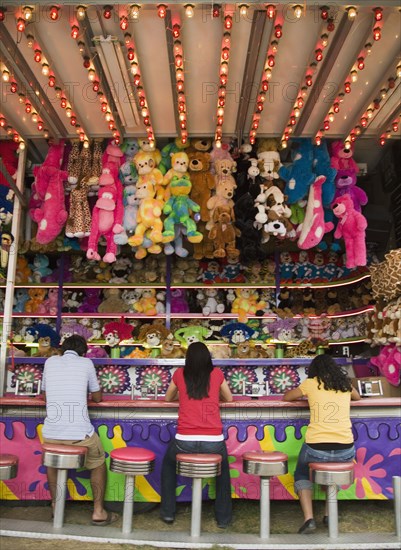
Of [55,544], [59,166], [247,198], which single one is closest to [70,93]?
[59,166]

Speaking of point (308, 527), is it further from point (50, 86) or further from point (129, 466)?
point (50, 86)

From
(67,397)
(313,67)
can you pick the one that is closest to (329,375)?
(67,397)

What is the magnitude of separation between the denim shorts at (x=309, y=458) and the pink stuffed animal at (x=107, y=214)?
269 cm

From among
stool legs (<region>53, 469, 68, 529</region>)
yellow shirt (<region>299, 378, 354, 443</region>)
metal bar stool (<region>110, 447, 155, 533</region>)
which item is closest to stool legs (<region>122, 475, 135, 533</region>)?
metal bar stool (<region>110, 447, 155, 533</region>)

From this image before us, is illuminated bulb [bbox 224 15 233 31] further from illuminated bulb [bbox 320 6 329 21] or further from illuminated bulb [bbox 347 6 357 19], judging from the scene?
illuminated bulb [bbox 347 6 357 19]

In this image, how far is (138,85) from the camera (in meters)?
4.21

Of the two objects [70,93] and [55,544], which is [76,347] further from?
[70,93]

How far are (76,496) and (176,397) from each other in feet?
3.32

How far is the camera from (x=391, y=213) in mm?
6410

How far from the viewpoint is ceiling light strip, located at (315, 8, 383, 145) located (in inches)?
141

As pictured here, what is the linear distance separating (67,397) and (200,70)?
8.55 ft

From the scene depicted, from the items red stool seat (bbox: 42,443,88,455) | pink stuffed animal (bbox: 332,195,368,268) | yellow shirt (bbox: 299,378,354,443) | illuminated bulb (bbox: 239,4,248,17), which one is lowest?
red stool seat (bbox: 42,443,88,455)

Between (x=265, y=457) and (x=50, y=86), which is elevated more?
(x=50, y=86)

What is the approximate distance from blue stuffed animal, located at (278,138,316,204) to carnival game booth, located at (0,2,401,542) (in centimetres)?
1
